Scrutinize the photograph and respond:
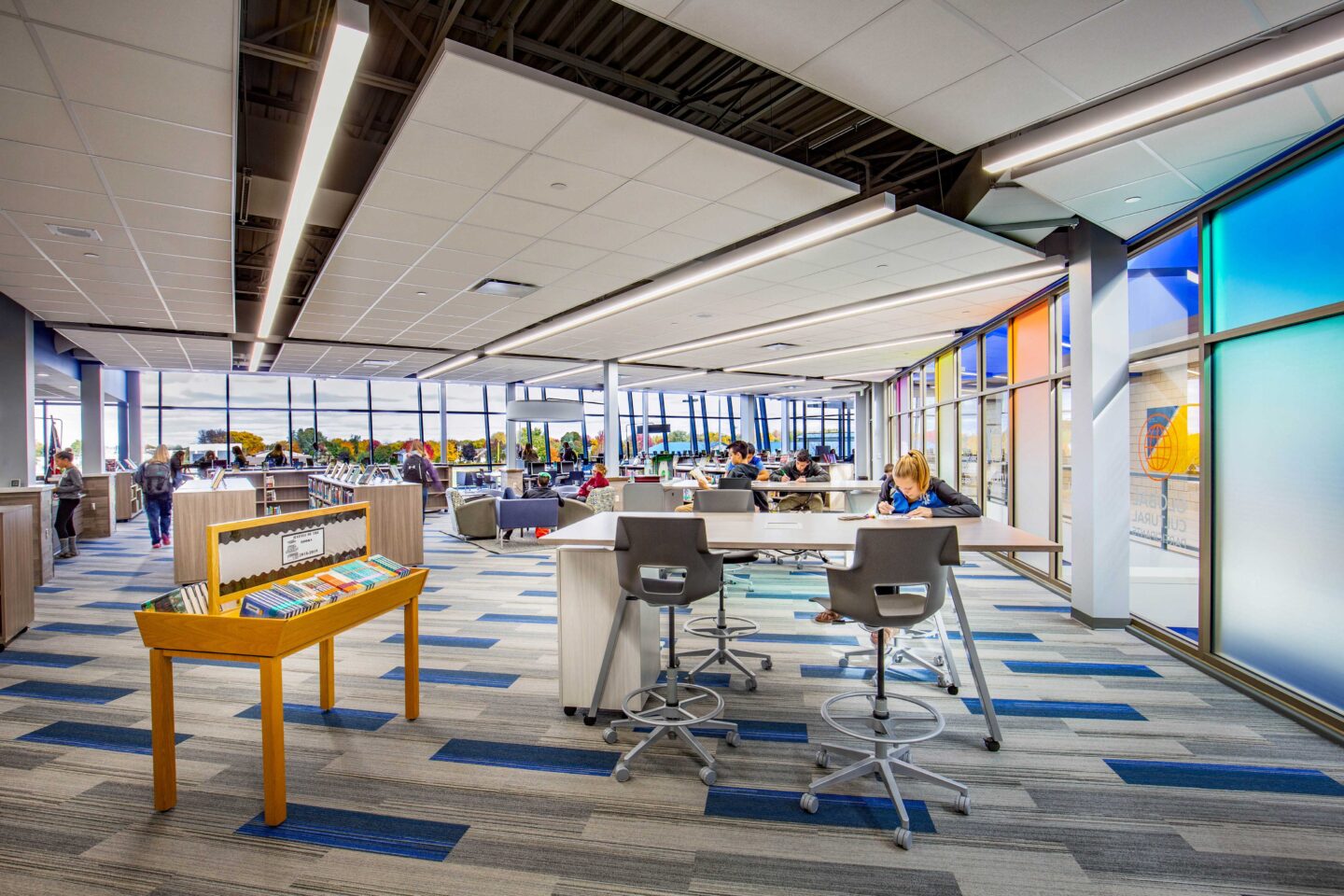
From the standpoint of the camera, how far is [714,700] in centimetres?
348

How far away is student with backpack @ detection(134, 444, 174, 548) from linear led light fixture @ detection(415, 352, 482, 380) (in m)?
4.87

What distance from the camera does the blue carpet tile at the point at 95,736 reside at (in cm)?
303

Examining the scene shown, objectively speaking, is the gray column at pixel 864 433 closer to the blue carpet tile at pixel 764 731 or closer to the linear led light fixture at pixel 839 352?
the linear led light fixture at pixel 839 352

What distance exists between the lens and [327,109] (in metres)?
3.32

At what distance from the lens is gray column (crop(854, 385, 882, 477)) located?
2088 cm

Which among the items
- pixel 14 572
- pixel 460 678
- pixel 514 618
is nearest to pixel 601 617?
pixel 460 678

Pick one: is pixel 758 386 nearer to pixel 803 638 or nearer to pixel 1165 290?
pixel 1165 290

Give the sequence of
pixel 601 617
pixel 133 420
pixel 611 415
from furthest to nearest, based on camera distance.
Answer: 1. pixel 133 420
2. pixel 611 415
3. pixel 601 617

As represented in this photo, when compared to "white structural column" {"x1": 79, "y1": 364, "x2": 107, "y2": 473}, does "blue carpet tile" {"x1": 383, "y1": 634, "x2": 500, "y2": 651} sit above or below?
below

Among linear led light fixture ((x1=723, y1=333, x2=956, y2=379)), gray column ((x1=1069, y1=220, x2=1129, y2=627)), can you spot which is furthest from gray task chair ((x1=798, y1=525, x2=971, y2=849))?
linear led light fixture ((x1=723, y1=333, x2=956, y2=379))

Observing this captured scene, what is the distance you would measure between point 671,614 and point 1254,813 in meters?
2.43

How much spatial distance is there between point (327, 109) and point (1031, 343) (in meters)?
7.06

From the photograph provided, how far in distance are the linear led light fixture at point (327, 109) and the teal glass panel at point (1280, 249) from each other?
4.74 metres

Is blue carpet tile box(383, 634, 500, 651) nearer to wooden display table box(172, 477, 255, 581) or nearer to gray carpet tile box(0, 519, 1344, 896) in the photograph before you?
gray carpet tile box(0, 519, 1344, 896)
